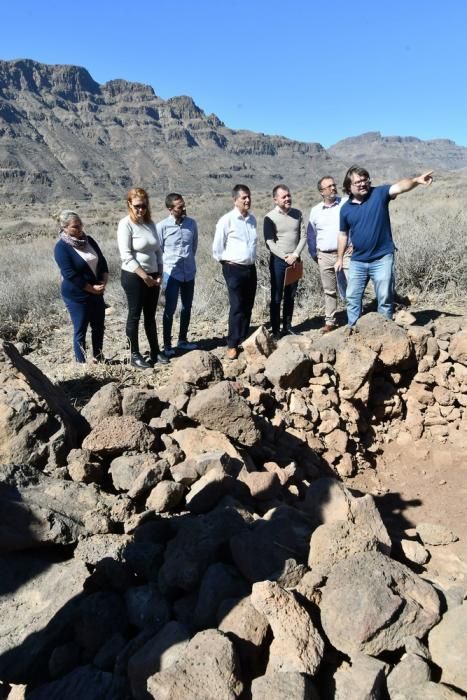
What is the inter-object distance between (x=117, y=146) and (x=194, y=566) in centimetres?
10502

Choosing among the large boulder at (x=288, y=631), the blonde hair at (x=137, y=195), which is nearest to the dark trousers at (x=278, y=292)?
the blonde hair at (x=137, y=195)

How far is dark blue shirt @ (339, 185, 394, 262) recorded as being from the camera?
4676 mm

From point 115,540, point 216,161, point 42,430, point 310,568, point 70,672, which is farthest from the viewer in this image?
point 216,161

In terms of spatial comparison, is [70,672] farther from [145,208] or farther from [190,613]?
[145,208]

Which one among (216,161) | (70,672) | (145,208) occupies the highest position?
(216,161)

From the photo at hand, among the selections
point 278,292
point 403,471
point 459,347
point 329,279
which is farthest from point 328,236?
point 403,471

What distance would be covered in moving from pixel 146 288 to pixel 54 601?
312cm

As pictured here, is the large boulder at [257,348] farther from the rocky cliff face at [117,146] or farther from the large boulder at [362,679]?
the rocky cliff face at [117,146]

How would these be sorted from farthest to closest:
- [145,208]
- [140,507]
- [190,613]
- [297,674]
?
[145,208] → [140,507] → [190,613] → [297,674]

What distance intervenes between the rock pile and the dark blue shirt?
5.98 ft

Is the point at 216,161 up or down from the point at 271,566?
up

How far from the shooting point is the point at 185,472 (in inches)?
121

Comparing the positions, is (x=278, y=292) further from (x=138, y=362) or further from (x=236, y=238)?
(x=138, y=362)

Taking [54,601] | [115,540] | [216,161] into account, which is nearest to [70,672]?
[54,601]
